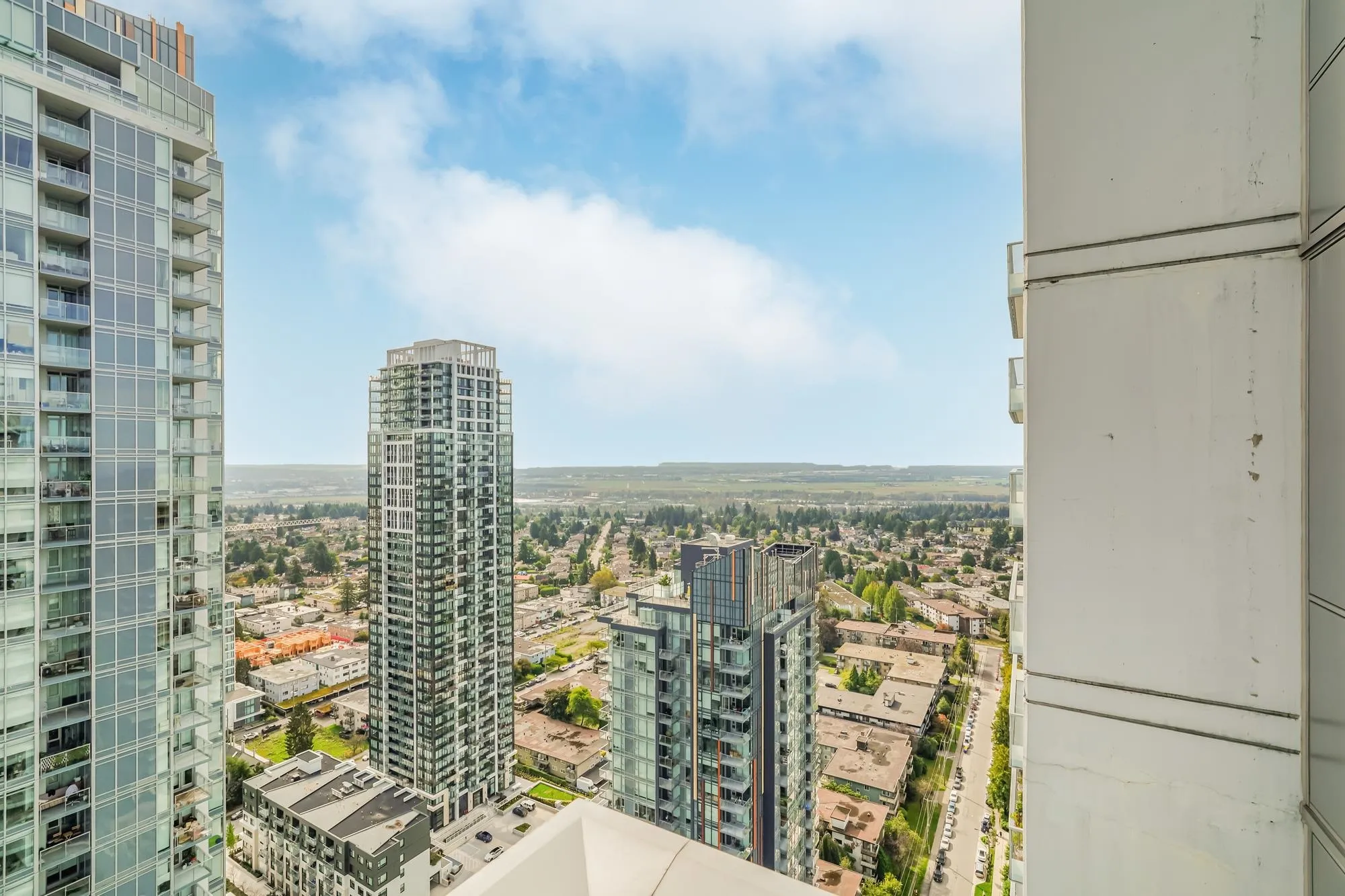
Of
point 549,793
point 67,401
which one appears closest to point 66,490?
point 67,401

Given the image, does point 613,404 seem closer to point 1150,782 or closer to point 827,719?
point 827,719

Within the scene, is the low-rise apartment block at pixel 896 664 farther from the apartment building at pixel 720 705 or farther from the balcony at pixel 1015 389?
the balcony at pixel 1015 389

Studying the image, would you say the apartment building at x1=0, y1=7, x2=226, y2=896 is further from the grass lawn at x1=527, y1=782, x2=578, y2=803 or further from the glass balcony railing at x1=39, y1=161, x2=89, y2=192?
the grass lawn at x1=527, y1=782, x2=578, y2=803

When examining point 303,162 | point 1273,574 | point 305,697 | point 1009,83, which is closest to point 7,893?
point 305,697

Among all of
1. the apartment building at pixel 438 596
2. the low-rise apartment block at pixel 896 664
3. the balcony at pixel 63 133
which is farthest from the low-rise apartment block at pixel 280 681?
the low-rise apartment block at pixel 896 664

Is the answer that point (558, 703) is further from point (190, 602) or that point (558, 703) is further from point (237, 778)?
point (190, 602)

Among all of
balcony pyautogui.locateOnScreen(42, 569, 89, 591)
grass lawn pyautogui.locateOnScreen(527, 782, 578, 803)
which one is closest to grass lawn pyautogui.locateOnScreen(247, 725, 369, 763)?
grass lawn pyautogui.locateOnScreen(527, 782, 578, 803)
